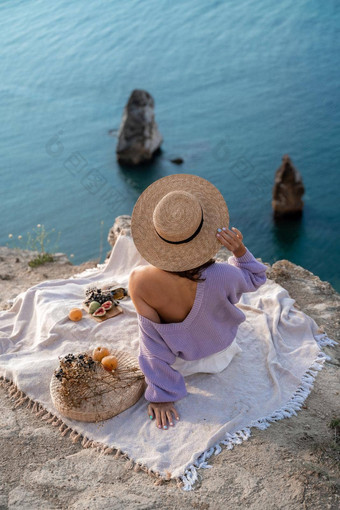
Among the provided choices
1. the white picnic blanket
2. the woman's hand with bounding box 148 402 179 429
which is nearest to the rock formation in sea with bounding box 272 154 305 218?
the white picnic blanket

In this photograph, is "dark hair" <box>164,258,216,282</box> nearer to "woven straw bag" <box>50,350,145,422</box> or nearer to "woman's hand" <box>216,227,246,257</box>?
"woman's hand" <box>216,227,246,257</box>

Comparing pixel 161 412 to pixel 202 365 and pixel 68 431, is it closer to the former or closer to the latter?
pixel 202 365

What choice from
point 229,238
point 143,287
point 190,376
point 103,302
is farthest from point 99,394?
point 229,238

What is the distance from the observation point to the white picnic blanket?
3.59 m

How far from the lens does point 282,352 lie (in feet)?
14.8

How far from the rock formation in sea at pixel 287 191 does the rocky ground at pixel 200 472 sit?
25.1 feet

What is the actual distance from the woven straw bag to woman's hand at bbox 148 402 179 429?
0.54 feet

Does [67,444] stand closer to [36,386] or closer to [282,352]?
[36,386]

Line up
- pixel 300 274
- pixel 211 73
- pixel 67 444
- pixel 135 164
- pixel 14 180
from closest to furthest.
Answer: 1. pixel 67 444
2. pixel 300 274
3. pixel 14 180
4. pixel 135 164
5. pixel 211 73

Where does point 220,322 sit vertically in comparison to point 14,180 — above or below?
above

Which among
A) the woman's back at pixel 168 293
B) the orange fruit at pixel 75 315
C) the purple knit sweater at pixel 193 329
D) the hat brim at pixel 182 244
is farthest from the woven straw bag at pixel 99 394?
the hat brim at pixel 182 244

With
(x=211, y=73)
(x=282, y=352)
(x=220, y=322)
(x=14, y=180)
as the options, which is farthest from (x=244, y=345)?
(x=211, y=73)

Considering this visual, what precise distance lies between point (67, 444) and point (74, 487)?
1.43 feet

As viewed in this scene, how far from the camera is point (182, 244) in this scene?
11.5ft
